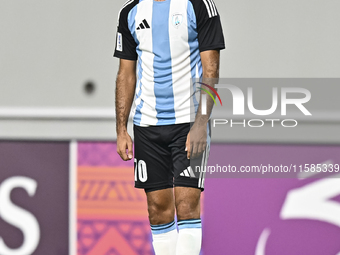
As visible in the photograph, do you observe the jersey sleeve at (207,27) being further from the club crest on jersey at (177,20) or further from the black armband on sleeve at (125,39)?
the black armband on sleeve at (125,39)

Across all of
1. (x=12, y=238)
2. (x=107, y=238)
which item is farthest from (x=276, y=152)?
(x=12, y=238)

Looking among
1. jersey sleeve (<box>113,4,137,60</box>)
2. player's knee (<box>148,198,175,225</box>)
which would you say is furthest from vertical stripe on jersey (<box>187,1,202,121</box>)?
player's knee (<box>148,198,175,225</box>)

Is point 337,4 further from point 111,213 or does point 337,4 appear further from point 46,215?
point 46,215

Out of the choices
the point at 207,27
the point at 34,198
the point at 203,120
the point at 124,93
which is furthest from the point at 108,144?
the point at 207,27

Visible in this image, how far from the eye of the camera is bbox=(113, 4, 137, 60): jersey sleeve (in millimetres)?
2758

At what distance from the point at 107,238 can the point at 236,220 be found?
2.81ft

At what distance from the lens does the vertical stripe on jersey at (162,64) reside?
260 cm

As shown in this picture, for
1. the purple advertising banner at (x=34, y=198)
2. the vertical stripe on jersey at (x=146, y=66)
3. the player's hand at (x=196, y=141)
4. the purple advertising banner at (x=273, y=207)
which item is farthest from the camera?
the purple advertising banner at (x=34, y=198)

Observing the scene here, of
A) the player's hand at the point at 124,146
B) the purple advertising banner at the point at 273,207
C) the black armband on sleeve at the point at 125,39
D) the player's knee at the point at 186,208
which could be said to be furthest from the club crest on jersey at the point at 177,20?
the purple advertising banner at the point at 273,207

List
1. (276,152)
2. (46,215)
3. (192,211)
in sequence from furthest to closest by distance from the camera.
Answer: (46,215)
(276,152)
(192,211)

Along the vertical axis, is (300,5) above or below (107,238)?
above

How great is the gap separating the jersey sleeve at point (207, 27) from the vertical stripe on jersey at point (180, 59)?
0.20ft

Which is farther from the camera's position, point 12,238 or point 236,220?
point 12,238

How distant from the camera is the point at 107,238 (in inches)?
143
